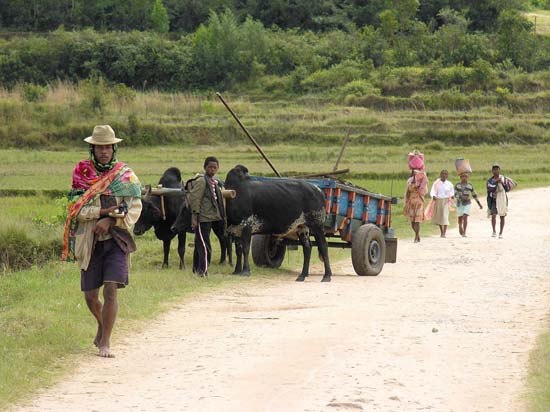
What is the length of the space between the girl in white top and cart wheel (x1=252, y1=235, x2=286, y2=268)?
646cm

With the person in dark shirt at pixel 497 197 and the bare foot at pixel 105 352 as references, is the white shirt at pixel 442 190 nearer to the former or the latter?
the person in dark shirt at pixel 497 197

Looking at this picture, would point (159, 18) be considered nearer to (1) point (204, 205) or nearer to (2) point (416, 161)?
(2) point (416, 161)

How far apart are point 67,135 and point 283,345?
35990 millimetres

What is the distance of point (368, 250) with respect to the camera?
50.2 feet

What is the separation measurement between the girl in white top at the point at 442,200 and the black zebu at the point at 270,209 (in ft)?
24.7

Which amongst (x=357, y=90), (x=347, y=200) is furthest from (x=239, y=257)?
(x=357, y=90)

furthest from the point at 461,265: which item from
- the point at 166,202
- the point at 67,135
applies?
A: the point at 67,135

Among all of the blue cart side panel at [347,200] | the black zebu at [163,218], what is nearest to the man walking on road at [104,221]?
the blue cart side panel at [347,200]

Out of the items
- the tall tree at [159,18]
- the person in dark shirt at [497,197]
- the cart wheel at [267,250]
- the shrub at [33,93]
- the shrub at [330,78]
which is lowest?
the cart wheel at [267,250]

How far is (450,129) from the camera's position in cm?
4775

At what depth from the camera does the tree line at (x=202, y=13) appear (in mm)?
72312

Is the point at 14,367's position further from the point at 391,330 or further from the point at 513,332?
the point at 513,332

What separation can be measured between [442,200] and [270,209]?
8.26m

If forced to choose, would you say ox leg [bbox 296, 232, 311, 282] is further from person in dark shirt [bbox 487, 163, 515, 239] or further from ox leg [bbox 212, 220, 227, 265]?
person in dark shirt [bbox 487, 163, 515, 239]
